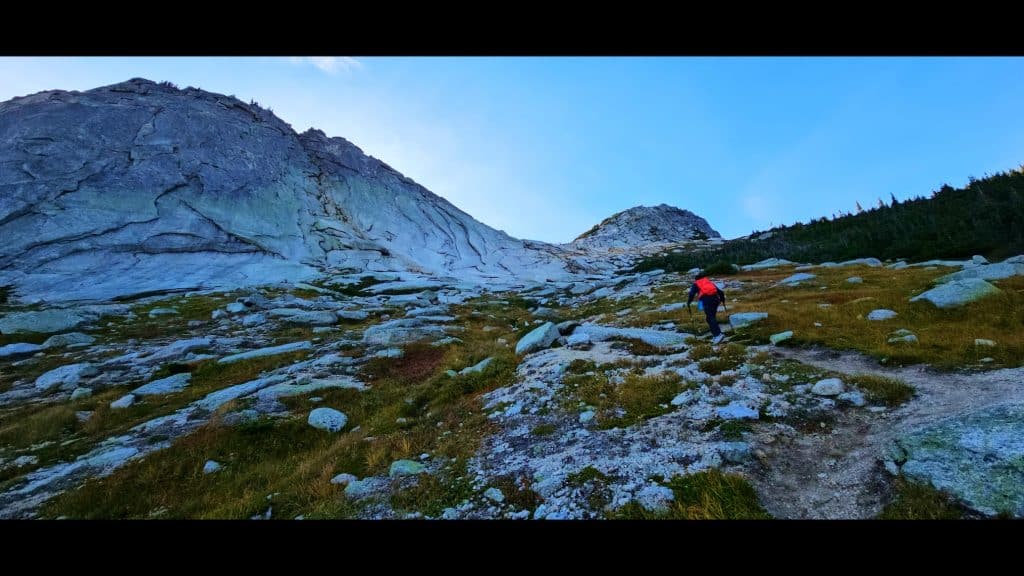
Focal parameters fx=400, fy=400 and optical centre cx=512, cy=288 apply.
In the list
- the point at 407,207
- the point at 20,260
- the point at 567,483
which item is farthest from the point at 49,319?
the point at 407,207

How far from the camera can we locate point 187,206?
49.3 m

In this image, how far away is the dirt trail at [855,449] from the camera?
196 inches

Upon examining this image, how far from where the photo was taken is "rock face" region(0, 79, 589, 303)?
1578 inches

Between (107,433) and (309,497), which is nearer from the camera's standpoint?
(309,497)

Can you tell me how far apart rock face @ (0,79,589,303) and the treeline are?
31.4 meters

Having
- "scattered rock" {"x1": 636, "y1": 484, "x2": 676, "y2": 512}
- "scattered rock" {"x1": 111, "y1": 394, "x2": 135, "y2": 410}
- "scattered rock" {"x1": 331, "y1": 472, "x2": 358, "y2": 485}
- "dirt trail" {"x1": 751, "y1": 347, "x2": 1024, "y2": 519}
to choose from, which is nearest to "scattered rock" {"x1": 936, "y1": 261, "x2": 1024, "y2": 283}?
"dirt trail" {"x1": 751, "y1": 347, "x2": 1024, "y2": 519}

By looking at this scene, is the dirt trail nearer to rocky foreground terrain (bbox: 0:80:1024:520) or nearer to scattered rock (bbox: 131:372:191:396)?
rocky foreground terrain (bbox: 0:80:1024:520)

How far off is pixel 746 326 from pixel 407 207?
67.7 metres

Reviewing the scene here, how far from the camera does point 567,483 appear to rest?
600cm

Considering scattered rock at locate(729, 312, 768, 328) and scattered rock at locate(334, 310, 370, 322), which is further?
scattered rock at locate(334, 310, 370, 322)

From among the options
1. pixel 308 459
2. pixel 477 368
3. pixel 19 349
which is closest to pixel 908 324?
pixel 477 368
